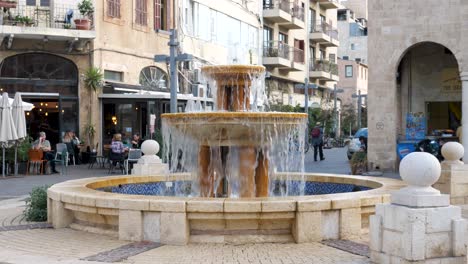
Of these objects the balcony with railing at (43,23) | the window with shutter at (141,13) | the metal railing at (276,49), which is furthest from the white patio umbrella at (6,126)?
the metal railing at (276,49)

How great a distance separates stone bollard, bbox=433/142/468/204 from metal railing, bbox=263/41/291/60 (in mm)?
30410

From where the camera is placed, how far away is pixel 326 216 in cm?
810

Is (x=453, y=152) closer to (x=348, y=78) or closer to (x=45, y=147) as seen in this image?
(x=45, y=147)

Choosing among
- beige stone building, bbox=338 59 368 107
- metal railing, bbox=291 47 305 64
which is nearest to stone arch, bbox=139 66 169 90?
metal railing, bbox=291 47 305 64

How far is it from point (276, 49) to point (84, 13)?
1819 centimetres

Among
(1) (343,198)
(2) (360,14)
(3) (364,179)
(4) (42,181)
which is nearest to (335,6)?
(2) (360,14)

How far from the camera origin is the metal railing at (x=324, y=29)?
5141 cm

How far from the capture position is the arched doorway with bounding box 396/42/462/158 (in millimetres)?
21500

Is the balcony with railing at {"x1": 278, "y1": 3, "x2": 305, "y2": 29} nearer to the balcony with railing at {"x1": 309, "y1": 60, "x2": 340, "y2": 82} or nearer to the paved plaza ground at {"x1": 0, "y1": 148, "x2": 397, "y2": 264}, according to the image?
the balcony with railing at {"x1": 309, "y1": 60, "x2": 340, "y2": 82}

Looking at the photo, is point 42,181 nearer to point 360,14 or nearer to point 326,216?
point 326,216

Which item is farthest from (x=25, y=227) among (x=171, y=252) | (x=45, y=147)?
(x=45, y=147)

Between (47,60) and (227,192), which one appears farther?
(47,60)

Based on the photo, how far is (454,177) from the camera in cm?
1216

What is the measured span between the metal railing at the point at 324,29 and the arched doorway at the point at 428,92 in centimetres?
2936
